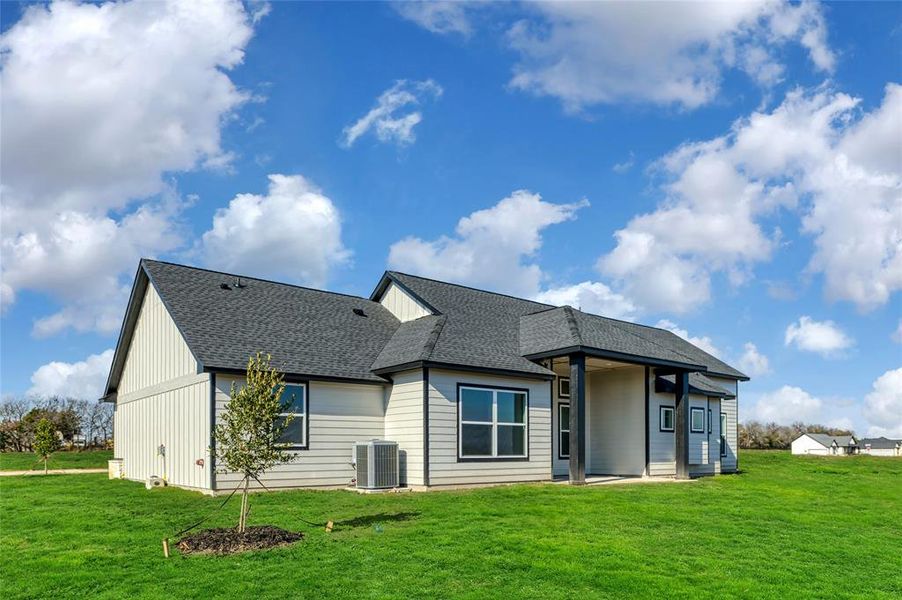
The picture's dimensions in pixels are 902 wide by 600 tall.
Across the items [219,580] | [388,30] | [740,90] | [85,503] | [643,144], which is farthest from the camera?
[643,144]

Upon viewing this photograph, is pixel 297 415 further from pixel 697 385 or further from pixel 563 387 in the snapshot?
pixel 697 385

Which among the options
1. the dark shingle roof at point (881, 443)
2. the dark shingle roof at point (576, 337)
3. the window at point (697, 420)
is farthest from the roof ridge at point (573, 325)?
the dark shingle roof at point (881, 443)

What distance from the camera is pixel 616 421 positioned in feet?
76.5

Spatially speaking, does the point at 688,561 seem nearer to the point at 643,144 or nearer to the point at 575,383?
the point at 575,383

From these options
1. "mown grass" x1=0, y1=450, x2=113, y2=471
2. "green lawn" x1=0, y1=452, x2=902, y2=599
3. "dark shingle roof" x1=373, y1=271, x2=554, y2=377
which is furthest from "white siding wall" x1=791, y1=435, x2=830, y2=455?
"mown grass" x1=0, y1=450, x2=113, y2=471

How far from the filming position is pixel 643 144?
20766 millimetres

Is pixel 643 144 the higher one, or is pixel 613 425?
pixel 643 144

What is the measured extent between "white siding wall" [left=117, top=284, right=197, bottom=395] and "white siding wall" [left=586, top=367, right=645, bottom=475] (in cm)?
1284

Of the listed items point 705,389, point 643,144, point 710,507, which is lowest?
point 710,507

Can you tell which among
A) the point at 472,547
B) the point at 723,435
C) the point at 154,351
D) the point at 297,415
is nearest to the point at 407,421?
the point at 297,415

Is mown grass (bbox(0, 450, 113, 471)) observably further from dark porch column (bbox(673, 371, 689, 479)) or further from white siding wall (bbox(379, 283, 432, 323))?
dark porch column (bbox(673, 371, 689, 479))

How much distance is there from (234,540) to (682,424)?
15479 millimetres

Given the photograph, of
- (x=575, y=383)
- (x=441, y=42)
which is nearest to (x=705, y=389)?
(x=575, y=383)

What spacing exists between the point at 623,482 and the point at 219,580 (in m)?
13.7
